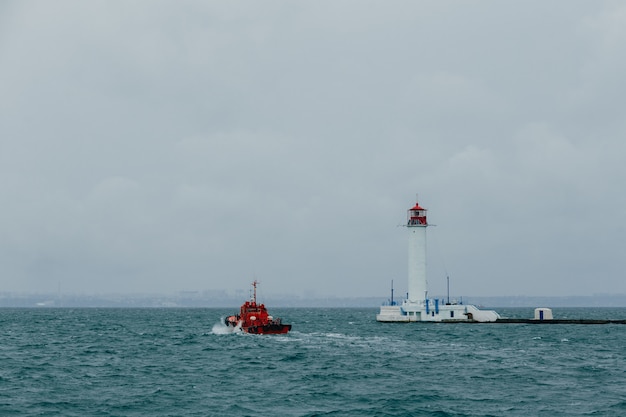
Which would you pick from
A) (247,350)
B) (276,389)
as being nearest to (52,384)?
(276,389)

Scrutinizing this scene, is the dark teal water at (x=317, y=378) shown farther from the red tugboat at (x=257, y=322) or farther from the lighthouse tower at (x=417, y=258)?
the lighthouse tower at (x=417, y=258)

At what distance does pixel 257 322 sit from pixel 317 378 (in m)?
41.7

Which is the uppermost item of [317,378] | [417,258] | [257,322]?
[417,258]

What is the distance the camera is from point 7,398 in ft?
140

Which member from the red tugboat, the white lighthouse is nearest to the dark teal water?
the red tugboat

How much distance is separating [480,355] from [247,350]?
22.1m

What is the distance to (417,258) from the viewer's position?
364 feet

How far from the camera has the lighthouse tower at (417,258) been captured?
111 m

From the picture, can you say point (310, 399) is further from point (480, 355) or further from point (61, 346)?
point (61, 346)

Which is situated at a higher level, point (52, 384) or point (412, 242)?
point (412, 242)

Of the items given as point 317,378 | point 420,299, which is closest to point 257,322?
point 420,299

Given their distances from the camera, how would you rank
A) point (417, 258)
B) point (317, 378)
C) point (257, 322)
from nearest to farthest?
1. point (317, 378)
2. point (257, 322)
3. point (417, 258)

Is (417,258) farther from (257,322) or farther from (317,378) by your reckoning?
(317,378)

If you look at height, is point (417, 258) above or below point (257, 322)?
above
